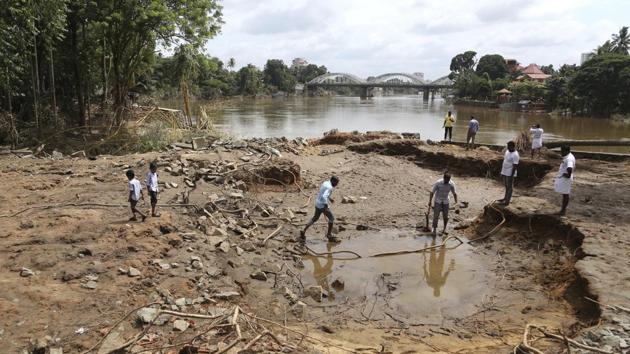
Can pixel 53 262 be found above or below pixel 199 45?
below

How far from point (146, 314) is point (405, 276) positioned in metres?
4.37

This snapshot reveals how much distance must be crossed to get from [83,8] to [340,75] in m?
107

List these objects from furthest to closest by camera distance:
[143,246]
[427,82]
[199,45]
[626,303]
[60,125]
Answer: [427,82]
[199,45]
[60,125]
[143,246]
[626,303]

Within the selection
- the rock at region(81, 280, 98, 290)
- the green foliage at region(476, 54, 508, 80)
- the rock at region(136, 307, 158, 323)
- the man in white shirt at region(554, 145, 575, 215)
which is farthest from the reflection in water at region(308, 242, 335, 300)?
the green foliage at region(476, 54, 508, 80)

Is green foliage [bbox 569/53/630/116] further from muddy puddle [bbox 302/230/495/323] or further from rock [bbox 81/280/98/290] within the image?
rock [bbox 81/280/98/290]

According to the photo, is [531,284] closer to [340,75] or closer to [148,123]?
[148,123]

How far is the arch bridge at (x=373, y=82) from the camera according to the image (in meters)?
108

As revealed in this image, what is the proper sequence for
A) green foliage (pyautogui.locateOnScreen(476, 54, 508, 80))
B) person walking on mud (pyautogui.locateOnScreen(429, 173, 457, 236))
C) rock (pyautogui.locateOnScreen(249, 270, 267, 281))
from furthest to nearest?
1. green foliage (pyautogui.locateOnScreen(476, 54, 508, 80))
2. person walking on mud (pyautogui.locateOnScreen(429, 173, 457, 236))
3. rock (pyautogui.locateOnScreen(249, 270, 267, 281))

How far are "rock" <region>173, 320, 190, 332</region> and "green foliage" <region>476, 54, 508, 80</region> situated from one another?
292 ft

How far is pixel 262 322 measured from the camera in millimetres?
5863

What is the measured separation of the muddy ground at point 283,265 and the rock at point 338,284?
0.06ft

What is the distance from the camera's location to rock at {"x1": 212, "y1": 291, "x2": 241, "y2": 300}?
626 centimetres

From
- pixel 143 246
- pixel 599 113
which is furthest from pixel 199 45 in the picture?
pixel 599 113

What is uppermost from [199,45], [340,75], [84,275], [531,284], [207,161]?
[340,75]
